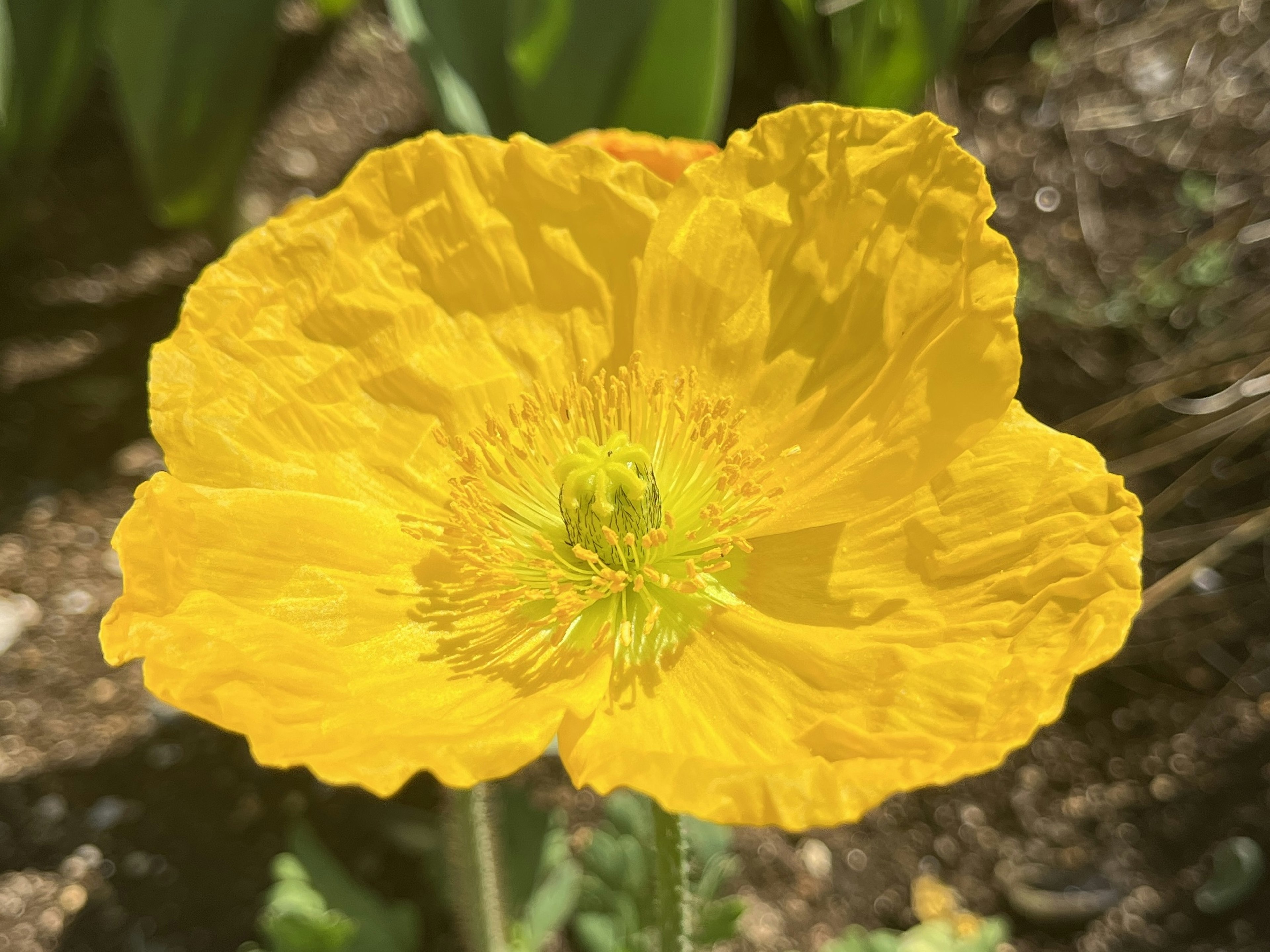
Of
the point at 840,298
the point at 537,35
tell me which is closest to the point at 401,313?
the point at 840,298

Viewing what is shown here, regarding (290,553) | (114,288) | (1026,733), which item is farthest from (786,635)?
(114,288)

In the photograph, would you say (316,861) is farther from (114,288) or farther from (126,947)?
(114,288)

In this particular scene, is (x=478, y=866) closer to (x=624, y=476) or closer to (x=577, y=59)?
(x=624, y=476)

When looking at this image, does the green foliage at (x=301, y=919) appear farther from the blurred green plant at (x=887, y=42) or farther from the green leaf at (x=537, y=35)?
the blurred green plant at (x=887, y=42)

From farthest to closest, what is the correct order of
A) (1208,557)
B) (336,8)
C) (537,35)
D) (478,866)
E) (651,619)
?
(336,8) < (1208,557) < (537,35) < (478,866) < (651,619)

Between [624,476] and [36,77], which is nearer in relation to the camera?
[624,476]

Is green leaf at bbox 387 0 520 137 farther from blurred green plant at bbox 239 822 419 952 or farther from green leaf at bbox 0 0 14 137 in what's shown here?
blurred green plant at bbox 239 822 419 952

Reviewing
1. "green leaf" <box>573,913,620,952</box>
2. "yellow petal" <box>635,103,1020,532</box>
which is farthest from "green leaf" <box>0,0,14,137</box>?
"green leaf" <box>573,913,620,952</box>
